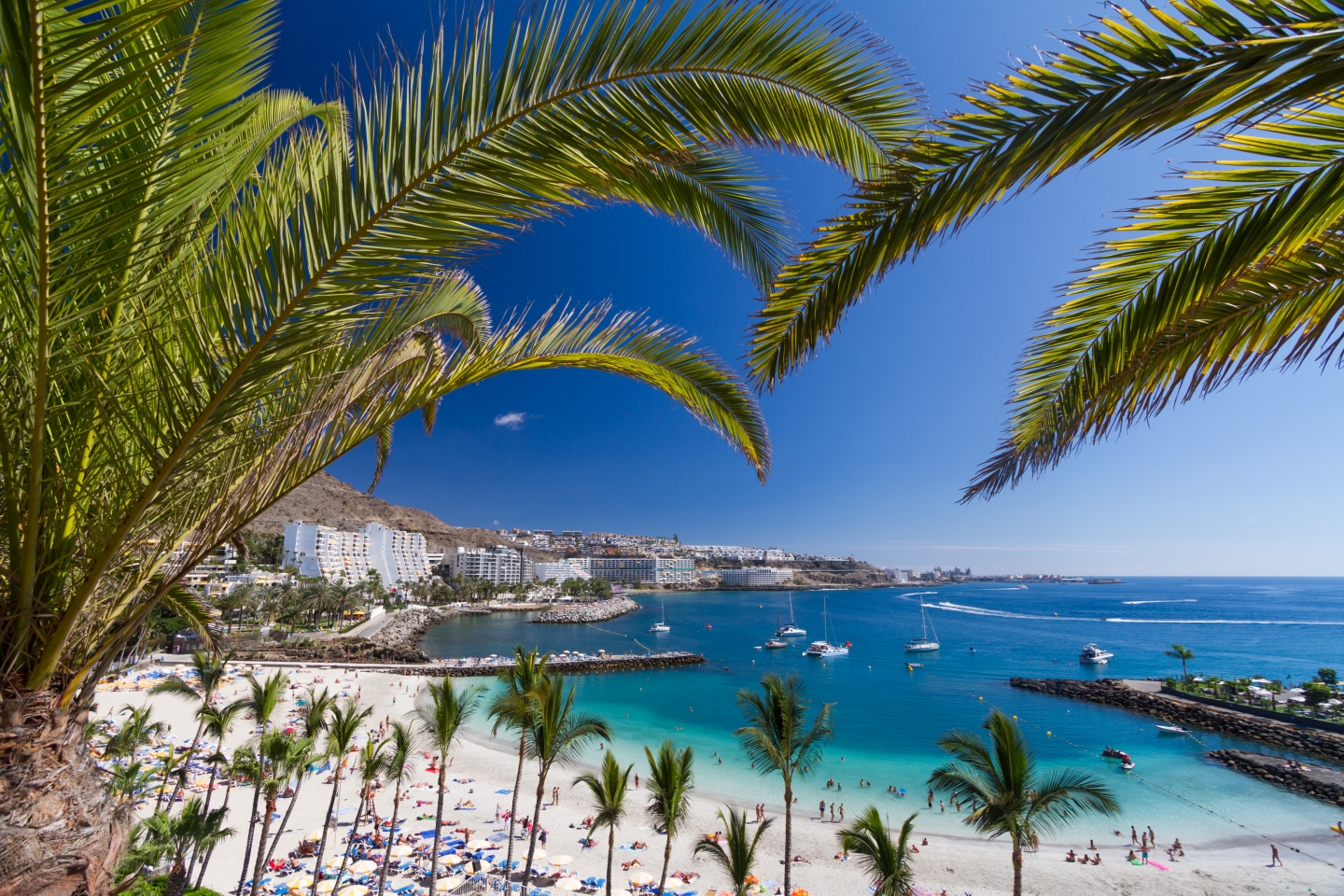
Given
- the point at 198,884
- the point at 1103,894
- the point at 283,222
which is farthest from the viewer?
the point at 1103,894

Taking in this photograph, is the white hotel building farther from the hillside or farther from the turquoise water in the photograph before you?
the turquoise water

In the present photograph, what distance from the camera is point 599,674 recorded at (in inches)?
1751

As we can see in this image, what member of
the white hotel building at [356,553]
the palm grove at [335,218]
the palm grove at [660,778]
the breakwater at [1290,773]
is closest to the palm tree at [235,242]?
the palm grove at [335,218]

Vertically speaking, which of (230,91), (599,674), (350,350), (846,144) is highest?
(846,144)

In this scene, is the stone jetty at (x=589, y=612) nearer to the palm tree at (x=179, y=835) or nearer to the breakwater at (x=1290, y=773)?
the breakwater at (x=1290, y=773)

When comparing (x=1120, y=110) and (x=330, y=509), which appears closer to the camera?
(x=1120, y=110)

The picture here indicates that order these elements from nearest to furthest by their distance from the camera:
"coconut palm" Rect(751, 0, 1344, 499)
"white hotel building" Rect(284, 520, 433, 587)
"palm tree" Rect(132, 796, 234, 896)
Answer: "coconut palm" Rect(751, 0, 1344, 499) < "palm tree" Rect(132, 796, 234, 896) < "white hotel building" Rect(284, 520, 433, 587)

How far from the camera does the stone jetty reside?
258ft

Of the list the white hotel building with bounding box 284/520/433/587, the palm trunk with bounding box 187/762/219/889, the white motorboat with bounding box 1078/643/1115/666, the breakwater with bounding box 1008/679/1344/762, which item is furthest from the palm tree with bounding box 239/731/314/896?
the white hotel building with bounding box 284/520/433/587

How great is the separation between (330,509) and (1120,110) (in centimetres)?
14291

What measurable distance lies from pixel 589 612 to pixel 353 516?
70.3 metres

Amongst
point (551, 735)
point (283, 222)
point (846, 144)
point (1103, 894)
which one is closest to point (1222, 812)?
point (1103, 894)

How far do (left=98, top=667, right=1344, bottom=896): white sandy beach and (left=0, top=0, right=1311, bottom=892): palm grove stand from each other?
55.1ft

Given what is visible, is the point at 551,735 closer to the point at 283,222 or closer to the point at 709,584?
the point at 283,222
